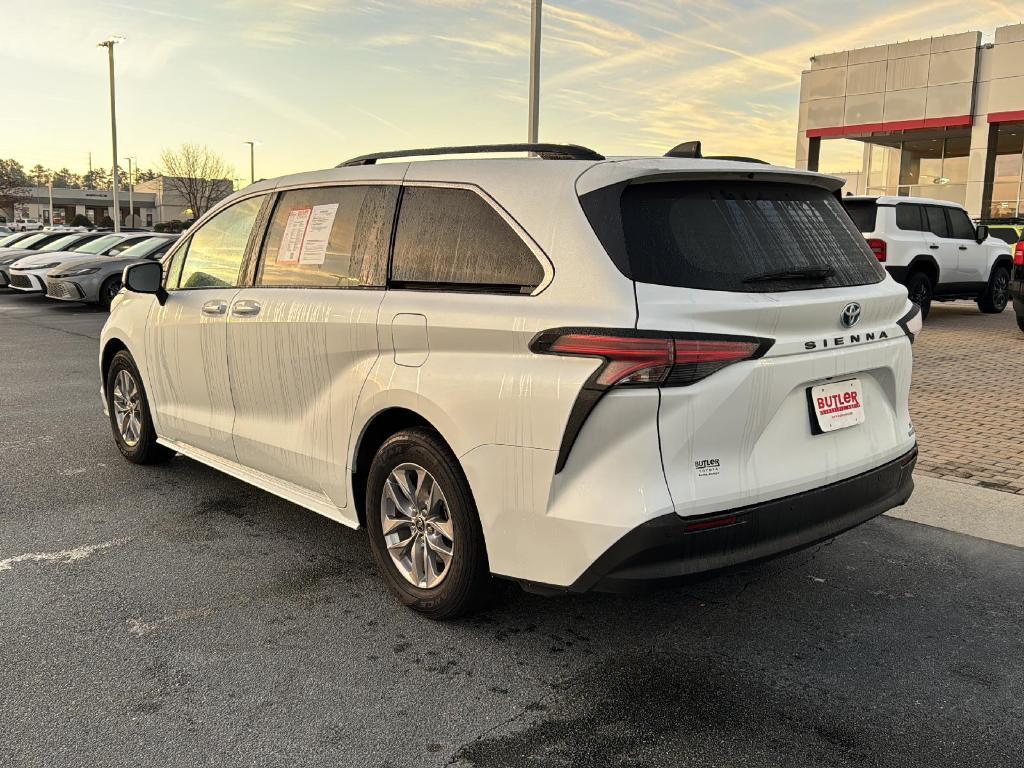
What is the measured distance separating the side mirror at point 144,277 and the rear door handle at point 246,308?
82cm

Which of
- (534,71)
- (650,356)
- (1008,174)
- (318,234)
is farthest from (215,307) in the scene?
(1008,174)

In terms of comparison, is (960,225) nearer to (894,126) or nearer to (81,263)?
(81,263)

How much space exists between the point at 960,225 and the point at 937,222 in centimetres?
72

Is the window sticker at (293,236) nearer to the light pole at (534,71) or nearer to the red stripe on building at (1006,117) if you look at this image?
the light pole at (534,71)

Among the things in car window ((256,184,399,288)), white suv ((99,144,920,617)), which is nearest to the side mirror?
car window ((256,184,399,288))

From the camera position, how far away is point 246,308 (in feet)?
14.5

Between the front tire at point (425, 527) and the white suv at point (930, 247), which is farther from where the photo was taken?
the white suv at point (930, 247)

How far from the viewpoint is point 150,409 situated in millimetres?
5520

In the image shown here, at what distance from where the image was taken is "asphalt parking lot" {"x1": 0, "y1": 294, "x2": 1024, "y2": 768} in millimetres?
2764

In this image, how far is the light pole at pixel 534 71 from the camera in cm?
1513

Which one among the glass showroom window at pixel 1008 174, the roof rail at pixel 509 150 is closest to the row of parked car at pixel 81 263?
the roof rail at pixel 509 150

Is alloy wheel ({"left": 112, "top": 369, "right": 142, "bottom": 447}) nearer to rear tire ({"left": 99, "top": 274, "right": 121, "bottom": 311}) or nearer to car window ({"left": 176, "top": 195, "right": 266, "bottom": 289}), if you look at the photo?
car window ({"left": 176, "top": 195, "right": 266, "bottom": 289})

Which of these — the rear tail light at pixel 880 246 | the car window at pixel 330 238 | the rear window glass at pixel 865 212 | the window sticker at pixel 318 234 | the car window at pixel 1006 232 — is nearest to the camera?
the car window at pixel 330 238

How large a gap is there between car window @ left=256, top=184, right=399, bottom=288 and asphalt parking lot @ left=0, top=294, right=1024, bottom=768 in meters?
1.34
